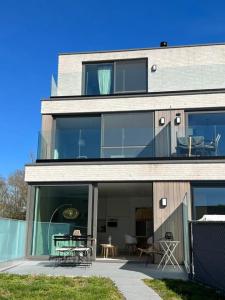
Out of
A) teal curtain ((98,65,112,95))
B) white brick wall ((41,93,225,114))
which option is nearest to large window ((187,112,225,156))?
white brick wall ((41,93,225,114))

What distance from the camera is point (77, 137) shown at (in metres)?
16.7

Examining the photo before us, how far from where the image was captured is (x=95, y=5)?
1482 cm

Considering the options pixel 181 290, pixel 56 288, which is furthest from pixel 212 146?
pixel 56 288

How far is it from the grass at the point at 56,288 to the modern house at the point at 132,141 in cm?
417

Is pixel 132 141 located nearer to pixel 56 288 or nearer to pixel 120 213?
pixel 120 213

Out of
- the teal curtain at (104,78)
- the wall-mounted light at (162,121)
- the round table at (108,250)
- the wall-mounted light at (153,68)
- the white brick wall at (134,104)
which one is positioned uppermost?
the wall-mounted light at (153,68)

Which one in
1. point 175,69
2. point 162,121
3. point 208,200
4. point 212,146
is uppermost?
point 175,69

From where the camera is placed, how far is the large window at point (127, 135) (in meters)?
16.0

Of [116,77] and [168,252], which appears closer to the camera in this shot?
[168,252]

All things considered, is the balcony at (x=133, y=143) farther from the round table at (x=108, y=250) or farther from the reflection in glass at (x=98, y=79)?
the round table at (x=108, y=250)

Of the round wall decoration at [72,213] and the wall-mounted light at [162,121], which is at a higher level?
the wall-mounted light at [162,121]

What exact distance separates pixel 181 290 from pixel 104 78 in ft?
39.0

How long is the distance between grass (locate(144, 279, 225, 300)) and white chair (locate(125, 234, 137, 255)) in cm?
751

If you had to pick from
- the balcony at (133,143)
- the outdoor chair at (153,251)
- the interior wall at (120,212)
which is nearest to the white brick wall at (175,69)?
the balcony at (133,143)
